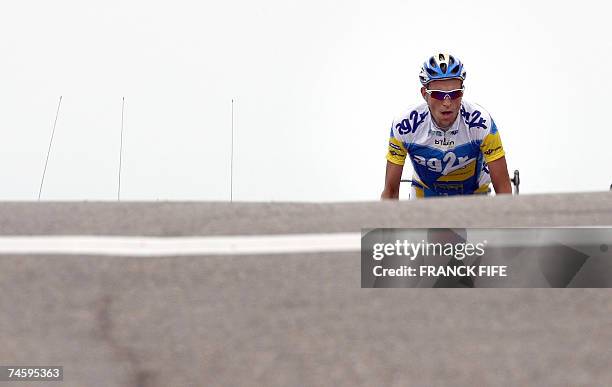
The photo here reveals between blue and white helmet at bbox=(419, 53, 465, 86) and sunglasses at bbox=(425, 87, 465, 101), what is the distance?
7 cm

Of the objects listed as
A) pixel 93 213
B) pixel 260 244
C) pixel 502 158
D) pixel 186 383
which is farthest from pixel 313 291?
pixel 502 158

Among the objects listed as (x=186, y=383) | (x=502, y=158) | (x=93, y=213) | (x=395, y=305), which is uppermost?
(x=502, y=158)

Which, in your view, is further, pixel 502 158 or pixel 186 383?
pixel 502 158

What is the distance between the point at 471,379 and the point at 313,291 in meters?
0.28

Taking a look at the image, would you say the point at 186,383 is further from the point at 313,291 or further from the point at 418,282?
the point at 418,282

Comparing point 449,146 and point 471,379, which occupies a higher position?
point 449,146

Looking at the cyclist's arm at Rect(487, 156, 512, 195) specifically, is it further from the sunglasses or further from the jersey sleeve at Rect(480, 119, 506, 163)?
the sunglasses

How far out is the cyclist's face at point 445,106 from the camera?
3.25 meters

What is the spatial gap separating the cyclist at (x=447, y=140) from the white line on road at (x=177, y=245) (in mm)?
2312

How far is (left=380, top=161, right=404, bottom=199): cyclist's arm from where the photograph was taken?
11.2ft

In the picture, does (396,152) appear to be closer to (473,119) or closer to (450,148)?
(450,148)

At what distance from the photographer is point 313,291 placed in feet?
3.31

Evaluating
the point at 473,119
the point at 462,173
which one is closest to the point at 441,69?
the point at 473,119

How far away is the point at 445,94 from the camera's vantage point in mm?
3262
